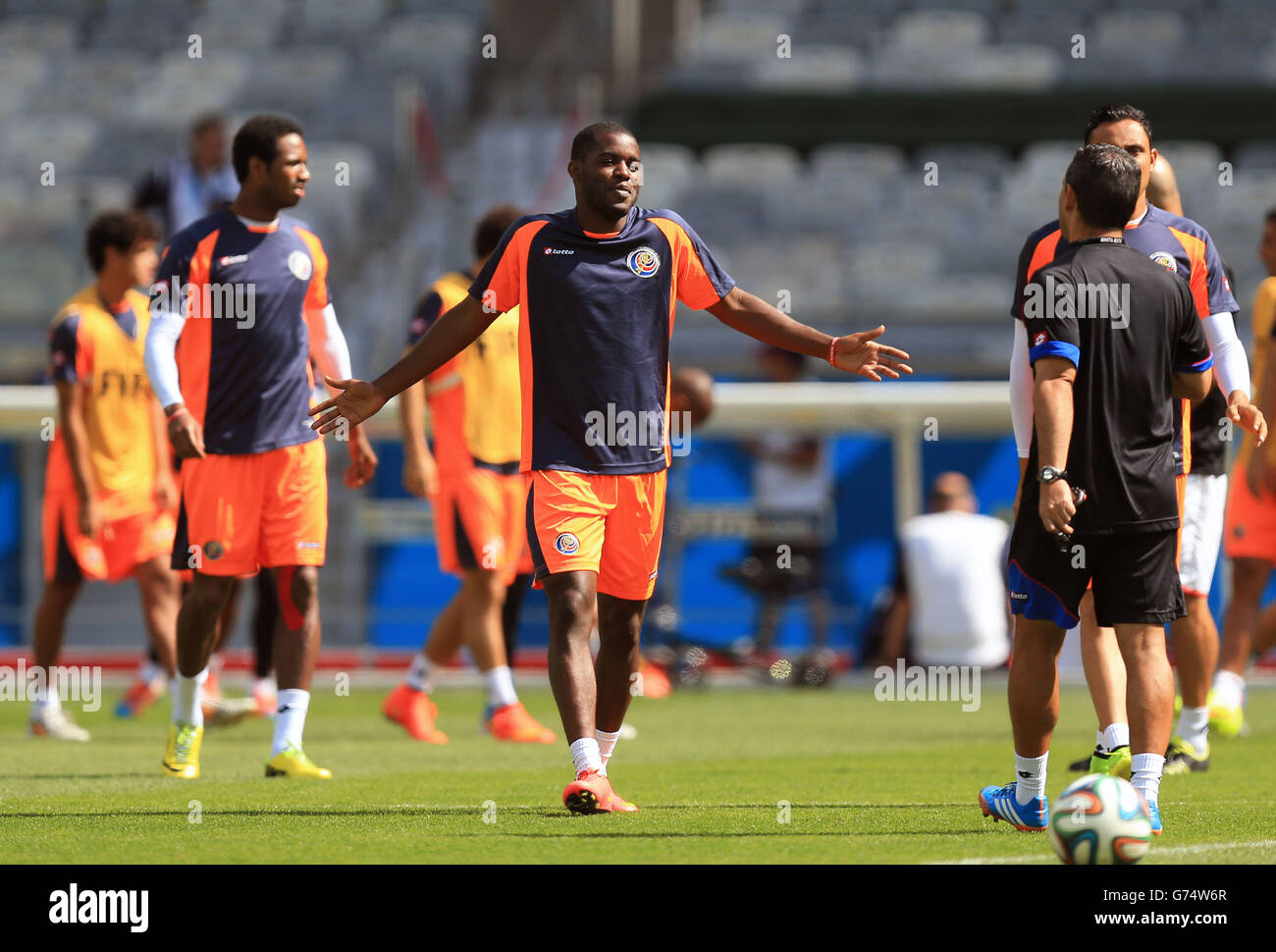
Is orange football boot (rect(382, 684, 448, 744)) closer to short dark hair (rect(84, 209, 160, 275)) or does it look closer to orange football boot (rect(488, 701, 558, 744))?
orange football boot (rect(488, 701, 558, 744))

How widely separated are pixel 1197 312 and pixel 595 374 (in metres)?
1.84

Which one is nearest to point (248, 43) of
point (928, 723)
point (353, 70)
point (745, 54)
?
point (353, 70)

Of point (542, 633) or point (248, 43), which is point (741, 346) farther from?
point (248, 43)

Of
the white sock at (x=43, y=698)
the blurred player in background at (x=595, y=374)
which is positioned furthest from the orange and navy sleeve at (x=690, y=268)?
the white sock at (x=43, y=698)

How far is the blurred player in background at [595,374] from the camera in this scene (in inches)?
225

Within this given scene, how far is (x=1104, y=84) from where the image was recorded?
2017 cm

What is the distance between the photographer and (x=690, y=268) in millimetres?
5957

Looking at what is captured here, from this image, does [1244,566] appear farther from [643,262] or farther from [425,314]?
[643,262]

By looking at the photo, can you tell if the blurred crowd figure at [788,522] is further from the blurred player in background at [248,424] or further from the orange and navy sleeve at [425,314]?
the blurred player in background at [248,424]

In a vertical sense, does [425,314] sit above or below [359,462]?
above

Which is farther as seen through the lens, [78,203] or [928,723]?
[78,203]

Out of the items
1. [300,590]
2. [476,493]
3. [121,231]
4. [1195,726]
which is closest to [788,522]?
[476,493]

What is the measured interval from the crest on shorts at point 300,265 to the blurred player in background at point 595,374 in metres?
1.32

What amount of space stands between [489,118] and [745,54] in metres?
3.30
